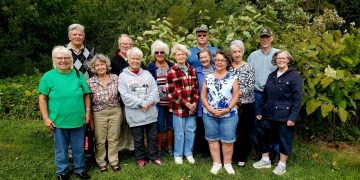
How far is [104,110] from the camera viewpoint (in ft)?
16.1

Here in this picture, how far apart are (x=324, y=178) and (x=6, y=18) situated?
1132 cm

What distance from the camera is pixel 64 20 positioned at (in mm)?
13539

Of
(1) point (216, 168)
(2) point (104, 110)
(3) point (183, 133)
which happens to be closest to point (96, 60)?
(2) point (104, 110)

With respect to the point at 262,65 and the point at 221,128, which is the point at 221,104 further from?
the point at 262,65

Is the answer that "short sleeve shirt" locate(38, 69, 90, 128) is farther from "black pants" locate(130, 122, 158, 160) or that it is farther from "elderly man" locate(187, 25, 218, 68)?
"elderly man" locate(187, 25, 218, 68)

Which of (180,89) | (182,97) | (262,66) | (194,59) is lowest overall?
(182,97)

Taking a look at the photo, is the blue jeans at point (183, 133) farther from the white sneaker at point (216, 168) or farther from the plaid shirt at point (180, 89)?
the white sneaker at point (216, 168)

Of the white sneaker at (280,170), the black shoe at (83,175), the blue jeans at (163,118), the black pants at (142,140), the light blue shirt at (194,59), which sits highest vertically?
the light blue shirt at (194,59)

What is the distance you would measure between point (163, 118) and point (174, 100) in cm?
38

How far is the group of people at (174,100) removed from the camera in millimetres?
4625

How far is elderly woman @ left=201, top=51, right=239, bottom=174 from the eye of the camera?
189 inches

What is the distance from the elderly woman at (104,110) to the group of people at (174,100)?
0.5 inches

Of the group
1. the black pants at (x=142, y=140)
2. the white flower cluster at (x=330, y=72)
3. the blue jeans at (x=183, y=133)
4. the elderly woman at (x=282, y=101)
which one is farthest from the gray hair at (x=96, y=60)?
the white flower cluster at (x=330, y=72)

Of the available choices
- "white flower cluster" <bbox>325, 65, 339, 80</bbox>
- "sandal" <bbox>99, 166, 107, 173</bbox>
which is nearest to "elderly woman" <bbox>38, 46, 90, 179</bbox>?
"sandal" <bbox>99, 166, 107, 173</bbox>
